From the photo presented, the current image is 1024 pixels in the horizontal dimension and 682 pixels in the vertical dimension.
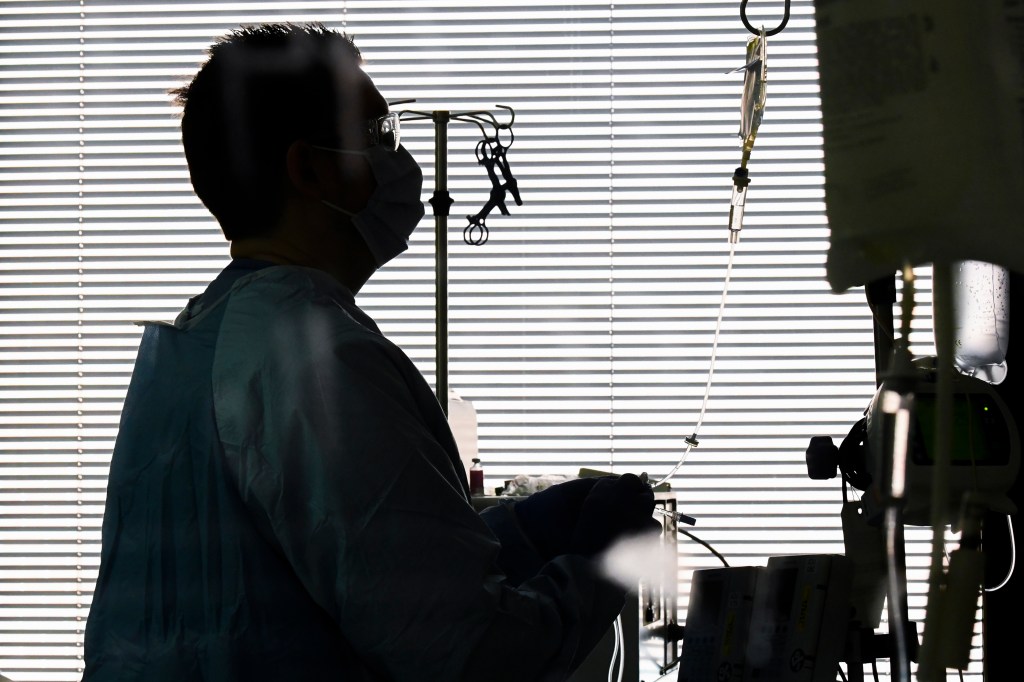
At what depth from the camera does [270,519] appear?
2.20 ft

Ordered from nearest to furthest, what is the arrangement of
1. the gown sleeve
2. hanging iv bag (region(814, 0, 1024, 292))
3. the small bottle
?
hanging iv bag (region(814, 0, 1024, 292))
the gown sleeve
the small bottle

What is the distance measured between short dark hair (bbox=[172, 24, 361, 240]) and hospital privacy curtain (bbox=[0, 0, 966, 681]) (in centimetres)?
42

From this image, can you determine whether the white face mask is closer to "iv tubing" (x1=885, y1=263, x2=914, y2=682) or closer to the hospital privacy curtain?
the hospital privacy curtain

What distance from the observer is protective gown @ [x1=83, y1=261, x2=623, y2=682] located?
A: 25.2 inches

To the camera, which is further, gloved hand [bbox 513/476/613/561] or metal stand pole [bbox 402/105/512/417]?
metal stand pole [bbox 402/105/512/417]

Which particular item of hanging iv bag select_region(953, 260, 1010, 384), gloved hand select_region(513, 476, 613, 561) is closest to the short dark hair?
gloved hand select_region(513, 476, 613, 561)

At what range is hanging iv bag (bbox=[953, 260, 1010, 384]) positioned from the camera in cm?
33

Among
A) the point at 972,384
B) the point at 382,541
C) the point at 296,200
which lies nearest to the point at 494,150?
the point at 296,200

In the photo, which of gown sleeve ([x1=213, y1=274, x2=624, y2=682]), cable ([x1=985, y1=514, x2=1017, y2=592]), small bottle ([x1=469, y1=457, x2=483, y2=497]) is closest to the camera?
cable ([x1=985, y1=514, x2=1017, y2=592])

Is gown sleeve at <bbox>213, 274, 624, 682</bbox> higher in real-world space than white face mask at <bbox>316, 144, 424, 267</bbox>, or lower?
lower

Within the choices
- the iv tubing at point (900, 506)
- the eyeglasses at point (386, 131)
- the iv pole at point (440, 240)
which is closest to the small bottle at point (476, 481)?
the iv pole at point (440, 240)

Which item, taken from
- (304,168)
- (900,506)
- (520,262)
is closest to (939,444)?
(900,506)

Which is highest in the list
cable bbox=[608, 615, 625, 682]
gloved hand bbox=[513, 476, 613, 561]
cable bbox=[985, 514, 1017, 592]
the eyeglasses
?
the eyeglasses

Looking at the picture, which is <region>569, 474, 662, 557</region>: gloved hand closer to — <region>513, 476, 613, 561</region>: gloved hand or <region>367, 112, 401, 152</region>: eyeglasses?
<region>513, 476, 613, 561</region>: gloved hand
